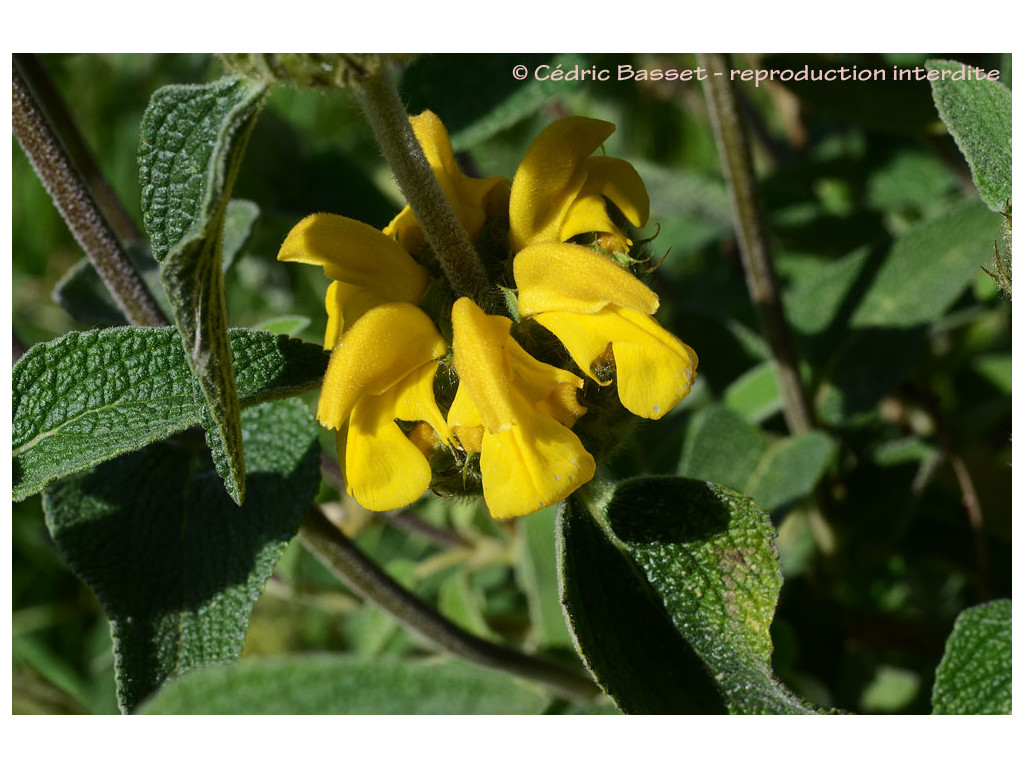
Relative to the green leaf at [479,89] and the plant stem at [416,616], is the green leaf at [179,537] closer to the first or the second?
the plant stem at [416,616]

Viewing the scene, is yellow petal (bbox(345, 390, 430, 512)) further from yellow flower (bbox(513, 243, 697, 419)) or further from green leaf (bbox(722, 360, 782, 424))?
green leaf (bbox(722, 360, 782, 424))

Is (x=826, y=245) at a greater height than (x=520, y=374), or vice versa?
(x=520, y=374)

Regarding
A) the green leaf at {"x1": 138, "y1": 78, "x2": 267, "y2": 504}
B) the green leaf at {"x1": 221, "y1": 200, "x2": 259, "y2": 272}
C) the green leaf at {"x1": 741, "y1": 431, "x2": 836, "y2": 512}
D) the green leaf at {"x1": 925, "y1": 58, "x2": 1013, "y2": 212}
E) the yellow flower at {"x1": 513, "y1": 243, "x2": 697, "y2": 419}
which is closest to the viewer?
the green leaf at {"x1": 138, "y1": 78, "x2": 267, "y2": 504}

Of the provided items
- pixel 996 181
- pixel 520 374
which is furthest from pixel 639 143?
pixel 520 374

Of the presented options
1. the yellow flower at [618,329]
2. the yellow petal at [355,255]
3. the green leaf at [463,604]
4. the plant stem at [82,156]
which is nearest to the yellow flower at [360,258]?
the yellow petal at [355,255]

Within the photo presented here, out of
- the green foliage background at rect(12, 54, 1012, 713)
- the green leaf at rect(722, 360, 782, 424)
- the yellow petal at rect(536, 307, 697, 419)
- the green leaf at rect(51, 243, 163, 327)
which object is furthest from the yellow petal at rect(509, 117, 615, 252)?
the green leaf at rect(722, 360, 782, 424)

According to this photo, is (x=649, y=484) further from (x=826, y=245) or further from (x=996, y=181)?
(x=826, y=245)
